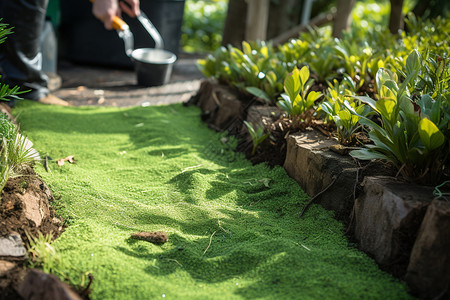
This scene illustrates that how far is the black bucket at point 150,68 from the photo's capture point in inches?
219

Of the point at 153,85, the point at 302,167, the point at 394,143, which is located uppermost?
the point at 394,143

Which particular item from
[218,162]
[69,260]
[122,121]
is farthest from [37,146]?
[69,260]

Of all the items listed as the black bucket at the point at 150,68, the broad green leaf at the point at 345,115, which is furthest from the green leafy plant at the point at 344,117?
the black bucket at the point at 150,68

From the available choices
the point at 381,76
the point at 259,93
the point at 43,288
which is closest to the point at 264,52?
the point at 259,93

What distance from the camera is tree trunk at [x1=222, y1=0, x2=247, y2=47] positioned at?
641 cm

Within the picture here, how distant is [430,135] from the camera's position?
1.91 metres

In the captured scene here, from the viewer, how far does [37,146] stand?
3359 mm

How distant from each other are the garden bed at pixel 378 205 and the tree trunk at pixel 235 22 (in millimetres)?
3525

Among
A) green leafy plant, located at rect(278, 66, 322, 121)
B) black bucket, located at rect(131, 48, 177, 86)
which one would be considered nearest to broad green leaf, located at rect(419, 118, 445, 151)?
green leafy plant, located at rect(278, 66, 322, 121)

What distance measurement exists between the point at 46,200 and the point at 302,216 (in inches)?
51.8

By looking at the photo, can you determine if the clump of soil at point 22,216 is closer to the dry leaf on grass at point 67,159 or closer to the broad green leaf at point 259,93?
the dry leaf on grass at point 67,159

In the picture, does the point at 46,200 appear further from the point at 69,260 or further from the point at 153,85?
the point at 153,85

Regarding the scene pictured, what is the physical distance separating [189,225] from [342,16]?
146 inches

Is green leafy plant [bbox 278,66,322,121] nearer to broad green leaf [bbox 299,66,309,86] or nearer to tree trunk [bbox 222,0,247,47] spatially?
broad green leaf [bbox 299,66,309,86]
